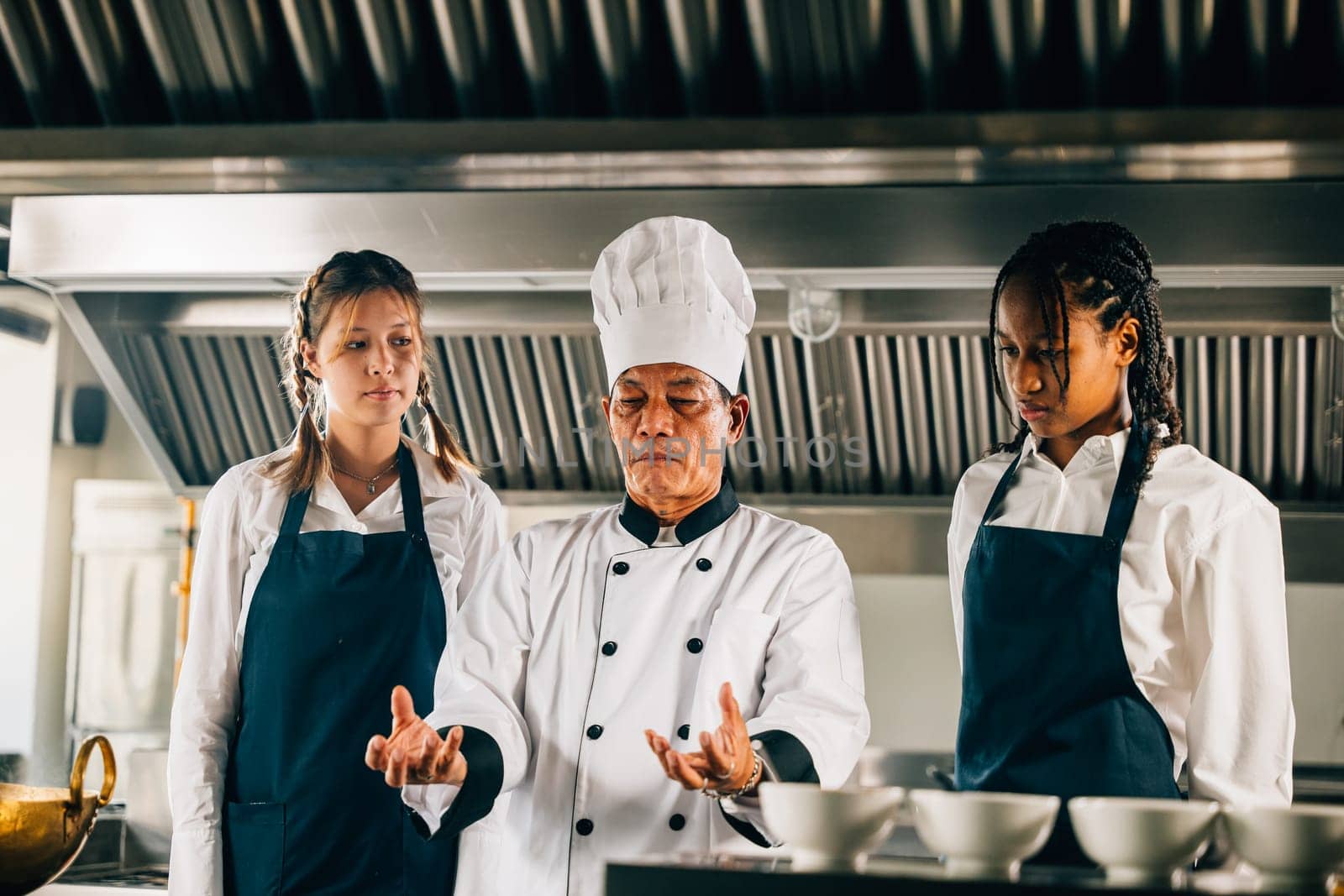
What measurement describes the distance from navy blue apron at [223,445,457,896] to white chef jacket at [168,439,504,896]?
24 millimetres

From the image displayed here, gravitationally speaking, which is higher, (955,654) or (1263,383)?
(1263,383)

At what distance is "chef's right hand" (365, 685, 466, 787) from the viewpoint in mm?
1628

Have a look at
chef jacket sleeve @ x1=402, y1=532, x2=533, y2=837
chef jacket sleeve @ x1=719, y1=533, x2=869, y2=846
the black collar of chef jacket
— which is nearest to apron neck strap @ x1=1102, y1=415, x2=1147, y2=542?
chef jacket sleeve @ x1=719, y1=533, x2=869, y2=846

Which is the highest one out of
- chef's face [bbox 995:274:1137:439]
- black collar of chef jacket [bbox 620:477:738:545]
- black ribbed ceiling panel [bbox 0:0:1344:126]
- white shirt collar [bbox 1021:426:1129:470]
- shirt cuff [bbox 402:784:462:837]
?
black ribbed ceiling panel [bbox 0:0:1344:126]

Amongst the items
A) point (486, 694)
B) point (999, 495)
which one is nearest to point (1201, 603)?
point (999, 495)

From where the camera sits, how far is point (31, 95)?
123 inches

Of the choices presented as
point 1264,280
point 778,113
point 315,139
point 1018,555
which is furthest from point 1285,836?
point 315,139

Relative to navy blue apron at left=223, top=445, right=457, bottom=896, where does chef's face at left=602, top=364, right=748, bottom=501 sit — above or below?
above

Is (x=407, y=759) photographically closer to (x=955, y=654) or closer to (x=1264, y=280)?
(x=1264, y=280)

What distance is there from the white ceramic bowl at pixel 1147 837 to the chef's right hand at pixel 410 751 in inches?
29.8

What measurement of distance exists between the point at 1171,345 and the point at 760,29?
142 centimetres

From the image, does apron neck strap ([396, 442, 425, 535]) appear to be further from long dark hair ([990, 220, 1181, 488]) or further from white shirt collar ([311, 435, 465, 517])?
long dark hair ([990, 220, 1181, 488])

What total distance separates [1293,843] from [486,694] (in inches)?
41.4

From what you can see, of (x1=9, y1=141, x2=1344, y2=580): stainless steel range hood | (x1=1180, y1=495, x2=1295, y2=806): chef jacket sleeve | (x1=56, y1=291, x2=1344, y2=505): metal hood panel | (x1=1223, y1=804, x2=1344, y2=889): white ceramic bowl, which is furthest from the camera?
(x1=56, y1=291, x2=1344, y2=505): metal hood panel
